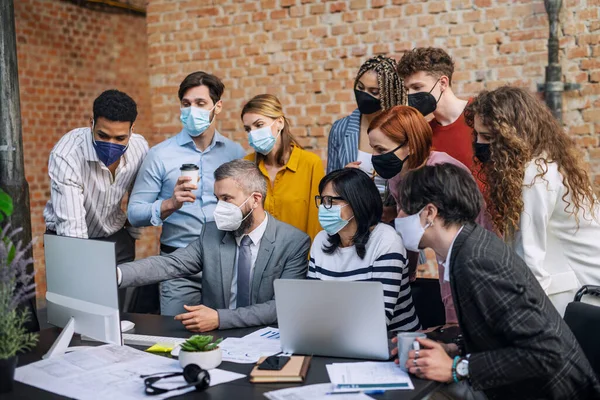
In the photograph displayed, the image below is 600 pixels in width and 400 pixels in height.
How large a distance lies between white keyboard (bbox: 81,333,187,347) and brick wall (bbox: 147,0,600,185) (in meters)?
3.16

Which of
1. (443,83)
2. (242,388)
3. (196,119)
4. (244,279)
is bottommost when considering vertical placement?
(242,388)

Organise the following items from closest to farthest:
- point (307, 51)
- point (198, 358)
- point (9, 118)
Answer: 1. point (198, 358)
2. point (9, 118)
3. point (307, 51)

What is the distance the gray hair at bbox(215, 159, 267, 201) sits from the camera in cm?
330

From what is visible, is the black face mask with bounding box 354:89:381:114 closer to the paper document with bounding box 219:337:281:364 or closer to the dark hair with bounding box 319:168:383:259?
the dark hair with bounding box 319:168:383:259

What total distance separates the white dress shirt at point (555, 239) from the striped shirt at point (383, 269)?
1.58ft

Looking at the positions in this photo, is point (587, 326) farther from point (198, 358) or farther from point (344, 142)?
point (344, 142)

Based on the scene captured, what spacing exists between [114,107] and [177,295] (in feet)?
3.20

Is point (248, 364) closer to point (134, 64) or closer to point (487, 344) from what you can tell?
point (487, 344)

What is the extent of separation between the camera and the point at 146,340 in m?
2.71

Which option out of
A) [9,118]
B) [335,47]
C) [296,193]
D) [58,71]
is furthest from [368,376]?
[58,71]

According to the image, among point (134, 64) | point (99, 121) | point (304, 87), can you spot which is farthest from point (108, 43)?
point (99, 121)

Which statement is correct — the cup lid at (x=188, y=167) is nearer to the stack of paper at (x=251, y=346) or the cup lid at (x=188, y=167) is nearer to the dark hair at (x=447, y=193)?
the stack of paper at (x=251, y=346)

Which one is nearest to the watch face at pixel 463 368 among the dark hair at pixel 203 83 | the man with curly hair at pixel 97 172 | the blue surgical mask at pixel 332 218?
the blue surgical mask at pixel 332 218

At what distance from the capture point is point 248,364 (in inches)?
95.0
